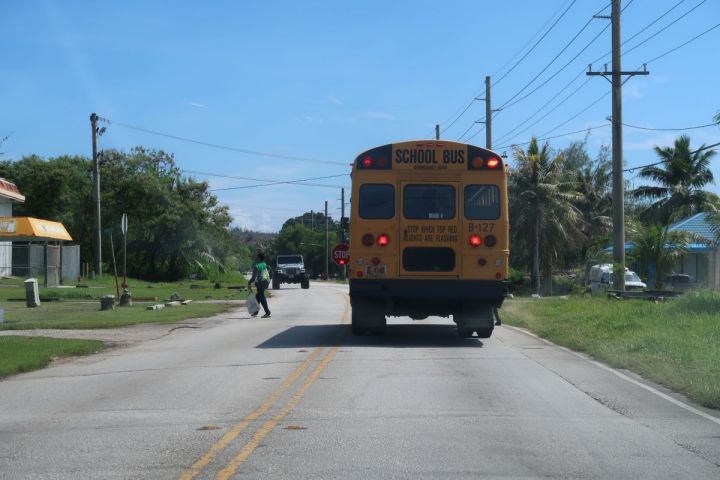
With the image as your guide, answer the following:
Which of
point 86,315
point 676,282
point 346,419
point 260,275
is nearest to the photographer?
point 346,419

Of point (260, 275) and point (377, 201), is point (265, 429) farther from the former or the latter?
point (260, 275)

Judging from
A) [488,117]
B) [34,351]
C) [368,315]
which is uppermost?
[488,117]

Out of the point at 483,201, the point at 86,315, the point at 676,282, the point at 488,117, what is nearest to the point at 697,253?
the point at 676,282

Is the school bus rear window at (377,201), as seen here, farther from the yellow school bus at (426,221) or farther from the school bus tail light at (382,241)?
the school bus tail light at (382,241)

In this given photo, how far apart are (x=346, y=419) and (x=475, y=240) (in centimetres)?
789

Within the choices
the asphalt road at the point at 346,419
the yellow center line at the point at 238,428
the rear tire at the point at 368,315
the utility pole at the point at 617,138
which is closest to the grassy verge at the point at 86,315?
the asphalt road at the point at 346,419

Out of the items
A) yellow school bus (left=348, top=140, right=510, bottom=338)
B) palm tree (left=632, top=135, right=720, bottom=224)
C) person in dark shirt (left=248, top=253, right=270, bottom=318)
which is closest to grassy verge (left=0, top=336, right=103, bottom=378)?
yellow school bus (left=348, top=140, right=510, bottom=338)

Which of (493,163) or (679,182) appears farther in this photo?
(679,182)

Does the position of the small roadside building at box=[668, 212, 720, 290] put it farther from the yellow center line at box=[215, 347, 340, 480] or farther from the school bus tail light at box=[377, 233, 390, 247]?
the yellow center line at box=[215, 347, 340, 480]

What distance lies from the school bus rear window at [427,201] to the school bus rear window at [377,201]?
277mm

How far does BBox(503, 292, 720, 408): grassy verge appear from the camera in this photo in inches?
468

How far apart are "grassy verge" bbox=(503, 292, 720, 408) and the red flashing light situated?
394cm

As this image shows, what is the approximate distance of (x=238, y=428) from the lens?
825 centimetres

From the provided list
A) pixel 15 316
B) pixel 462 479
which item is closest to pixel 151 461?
pixel 462 479
